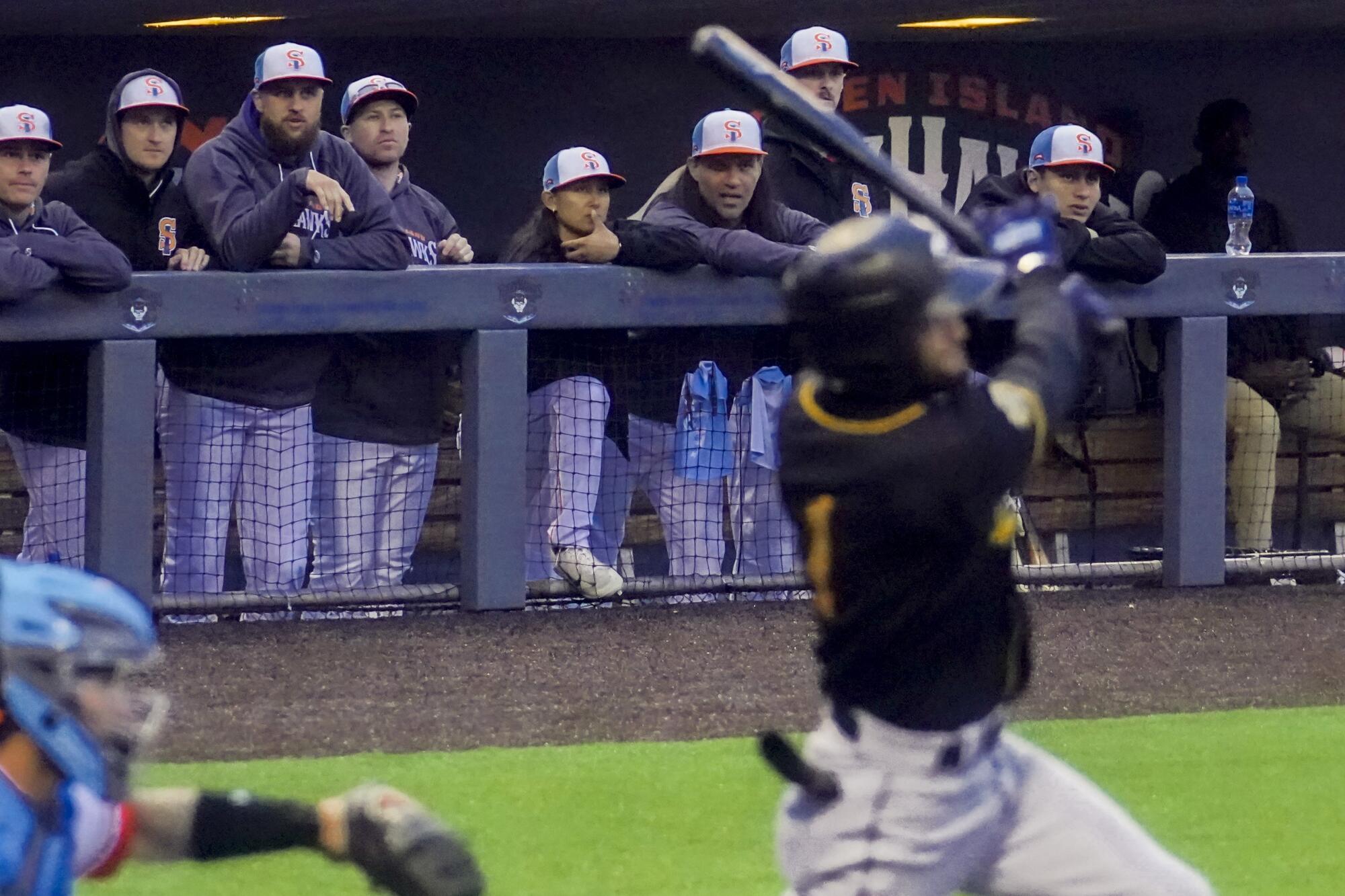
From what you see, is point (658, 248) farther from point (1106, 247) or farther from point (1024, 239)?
point (1024, 239)

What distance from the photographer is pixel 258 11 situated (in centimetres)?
841

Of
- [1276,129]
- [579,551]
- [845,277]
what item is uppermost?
[1276,129]

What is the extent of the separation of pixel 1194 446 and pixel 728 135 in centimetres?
210

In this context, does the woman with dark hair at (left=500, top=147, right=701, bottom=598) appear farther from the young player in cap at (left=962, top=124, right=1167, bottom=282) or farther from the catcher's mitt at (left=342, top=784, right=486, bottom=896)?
the catcher's mitt at (left=342, top=784, right=486, bottom=896)

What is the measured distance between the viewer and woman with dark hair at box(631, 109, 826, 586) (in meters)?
7.20

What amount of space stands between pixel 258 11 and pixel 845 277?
6073 millimetres

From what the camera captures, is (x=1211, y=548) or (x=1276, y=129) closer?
(x=1211, y=548)

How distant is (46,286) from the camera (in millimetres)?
6328

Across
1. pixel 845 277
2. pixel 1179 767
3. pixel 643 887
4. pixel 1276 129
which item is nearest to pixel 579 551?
pixel 1179 767

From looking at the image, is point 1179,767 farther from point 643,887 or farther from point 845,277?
point 845,277

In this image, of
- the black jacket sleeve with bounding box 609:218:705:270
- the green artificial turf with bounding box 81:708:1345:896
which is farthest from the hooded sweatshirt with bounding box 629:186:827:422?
the green artificial turf with bounding box 81:708:1345:896

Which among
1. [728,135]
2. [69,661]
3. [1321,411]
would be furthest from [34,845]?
[1321,411]

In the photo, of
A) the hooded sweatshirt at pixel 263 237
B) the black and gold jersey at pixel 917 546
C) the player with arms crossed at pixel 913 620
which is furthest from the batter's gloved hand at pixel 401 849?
the hooded sweatshirt at pixel 263 237

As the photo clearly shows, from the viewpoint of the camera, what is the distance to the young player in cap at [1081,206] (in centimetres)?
732
